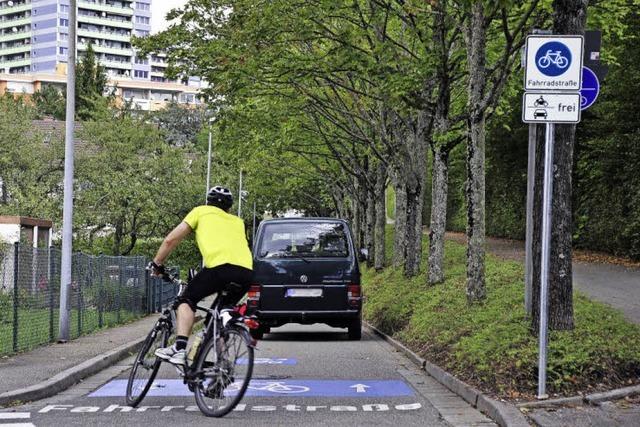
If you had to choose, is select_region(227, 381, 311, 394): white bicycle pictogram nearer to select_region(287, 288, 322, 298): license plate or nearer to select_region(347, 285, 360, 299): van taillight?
select_region(287, 288, 322, 298): license plate

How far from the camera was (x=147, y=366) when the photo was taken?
8078 mm

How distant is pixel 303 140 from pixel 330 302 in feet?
51.2

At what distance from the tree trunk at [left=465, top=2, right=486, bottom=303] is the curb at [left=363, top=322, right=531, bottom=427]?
69.9 inches

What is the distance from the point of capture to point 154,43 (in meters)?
18.0

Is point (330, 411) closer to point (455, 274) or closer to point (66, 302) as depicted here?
point (66, 302)

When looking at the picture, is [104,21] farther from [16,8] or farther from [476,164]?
[476,164]

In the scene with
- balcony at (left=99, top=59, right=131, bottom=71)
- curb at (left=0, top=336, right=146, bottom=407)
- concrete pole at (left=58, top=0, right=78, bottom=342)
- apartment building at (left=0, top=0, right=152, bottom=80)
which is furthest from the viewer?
balcony at (left=99, top=59, right=131, bottom=71)

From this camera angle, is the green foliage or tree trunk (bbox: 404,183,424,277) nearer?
tree trunk (bbox: 404,183,424,277)

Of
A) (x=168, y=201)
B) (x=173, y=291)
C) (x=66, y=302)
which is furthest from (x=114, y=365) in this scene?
(x=168, y=201)

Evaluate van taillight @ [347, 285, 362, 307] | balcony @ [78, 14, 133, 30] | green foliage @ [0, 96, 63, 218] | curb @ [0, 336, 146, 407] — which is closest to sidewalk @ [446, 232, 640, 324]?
van taillight @ [347, 285, 362, 307]

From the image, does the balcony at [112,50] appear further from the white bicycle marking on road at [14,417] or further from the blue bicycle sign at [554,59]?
the blue bicycle sign at [554,59]

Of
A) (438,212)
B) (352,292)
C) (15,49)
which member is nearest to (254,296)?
(352,292)

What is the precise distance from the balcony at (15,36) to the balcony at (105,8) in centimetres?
949

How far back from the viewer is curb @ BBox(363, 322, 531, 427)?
7.00 metres
